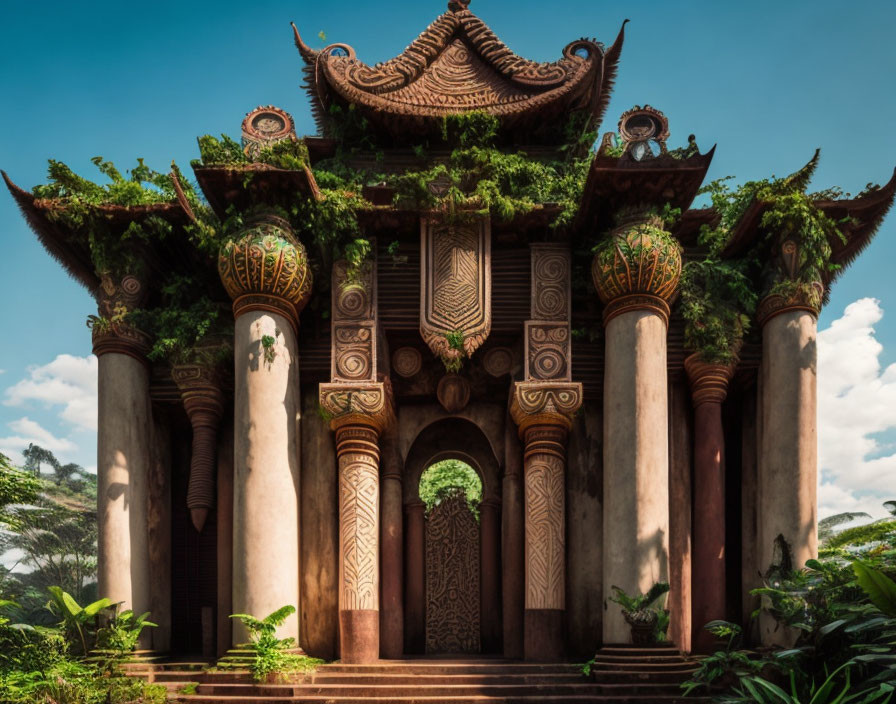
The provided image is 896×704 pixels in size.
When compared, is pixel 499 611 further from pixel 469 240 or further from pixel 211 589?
pixel 469 240

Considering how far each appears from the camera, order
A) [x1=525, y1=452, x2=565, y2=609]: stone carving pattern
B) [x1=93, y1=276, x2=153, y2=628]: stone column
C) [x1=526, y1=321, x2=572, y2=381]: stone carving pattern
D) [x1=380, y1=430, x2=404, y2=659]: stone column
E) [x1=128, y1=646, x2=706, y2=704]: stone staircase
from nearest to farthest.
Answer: [x1=128, y1=646, x2=706, y2=704]: stone staircase
[x1=525, y1=452, x2=565, y2=609]: stone carving pattern
[x1=93, y1=276, x2=153, y2=628]: stone column
[x1=526, y1=321, x2=572, y2=381]: stone carving pattern
[x1=380, y1=430, x2=404, y2=659]: stone column

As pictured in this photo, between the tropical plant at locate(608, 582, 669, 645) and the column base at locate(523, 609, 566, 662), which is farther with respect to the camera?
the column base at locate(523, 609, 566, 662)

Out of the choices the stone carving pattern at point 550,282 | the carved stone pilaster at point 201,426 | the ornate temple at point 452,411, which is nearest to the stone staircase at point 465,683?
the ornate temple at point 452,411

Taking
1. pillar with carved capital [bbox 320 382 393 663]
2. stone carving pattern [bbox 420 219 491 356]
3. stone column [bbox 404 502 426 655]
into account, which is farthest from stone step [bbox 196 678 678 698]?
stone carving pattern [bbox 420 219 491 356]

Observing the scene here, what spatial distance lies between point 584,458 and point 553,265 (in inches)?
116

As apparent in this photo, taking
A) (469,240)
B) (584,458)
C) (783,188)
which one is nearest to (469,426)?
(584,458)

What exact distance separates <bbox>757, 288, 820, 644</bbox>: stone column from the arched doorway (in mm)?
4365

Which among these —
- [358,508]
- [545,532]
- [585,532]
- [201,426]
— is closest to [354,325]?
[358,508]

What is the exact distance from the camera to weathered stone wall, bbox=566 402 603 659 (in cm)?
1377

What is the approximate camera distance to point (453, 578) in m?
16.0

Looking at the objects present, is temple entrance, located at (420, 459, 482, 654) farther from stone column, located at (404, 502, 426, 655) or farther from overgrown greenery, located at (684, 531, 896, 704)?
overgrown greenery, located at (684, 531, 896, 704)

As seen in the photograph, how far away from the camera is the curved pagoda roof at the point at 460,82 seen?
16.1 meters

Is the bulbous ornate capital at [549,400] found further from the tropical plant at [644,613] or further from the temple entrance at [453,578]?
the temple entrance at [453,578]

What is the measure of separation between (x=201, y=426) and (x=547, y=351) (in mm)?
5258
